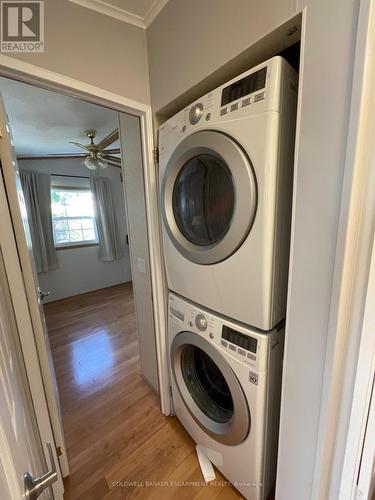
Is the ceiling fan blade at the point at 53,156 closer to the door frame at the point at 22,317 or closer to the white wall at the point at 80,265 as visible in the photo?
the white wall at the point at 80,265

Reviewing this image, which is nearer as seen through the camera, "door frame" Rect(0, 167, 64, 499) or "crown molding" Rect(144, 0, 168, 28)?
"door frame" Rect(0, 167, 64, 499)

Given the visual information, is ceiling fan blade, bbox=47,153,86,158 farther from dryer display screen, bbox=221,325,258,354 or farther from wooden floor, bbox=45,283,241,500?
dryer display screen, bbox=221,325,258,354

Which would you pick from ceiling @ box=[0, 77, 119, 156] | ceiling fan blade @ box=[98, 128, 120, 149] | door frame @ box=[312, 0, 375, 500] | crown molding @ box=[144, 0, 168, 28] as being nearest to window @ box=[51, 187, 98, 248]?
ceiling @ box=[0, 77, 119, 156]

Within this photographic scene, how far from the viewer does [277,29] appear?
672mm

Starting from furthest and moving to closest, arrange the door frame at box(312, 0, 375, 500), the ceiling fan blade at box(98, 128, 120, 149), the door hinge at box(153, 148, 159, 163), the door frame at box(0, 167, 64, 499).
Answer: the ceiling fan blade at box(98, 128, 120, 149)
the door hinge at box(153, 148, 159, 163)
the door frame at box(0, 167, 64, 499)
the door frame at box(312, 0, 375, 500)

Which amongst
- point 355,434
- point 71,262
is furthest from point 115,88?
point 71,262

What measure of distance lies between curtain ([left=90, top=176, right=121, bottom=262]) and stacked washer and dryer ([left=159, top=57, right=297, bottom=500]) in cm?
326

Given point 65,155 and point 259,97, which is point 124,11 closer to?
point 259,97

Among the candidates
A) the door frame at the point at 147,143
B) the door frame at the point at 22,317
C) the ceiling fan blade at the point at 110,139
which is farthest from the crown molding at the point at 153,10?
the ceiling fan blade at the point at 110,139

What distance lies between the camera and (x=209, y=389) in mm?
1220

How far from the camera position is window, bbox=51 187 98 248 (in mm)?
3766

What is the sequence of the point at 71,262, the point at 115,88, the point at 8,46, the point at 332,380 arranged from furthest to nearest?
the point at 71,262, the point at 115,88, the point at 8,46, the point at 332,380

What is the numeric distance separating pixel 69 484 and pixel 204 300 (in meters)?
1.22

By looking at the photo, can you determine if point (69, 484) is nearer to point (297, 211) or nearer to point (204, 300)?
point (204, 300)
